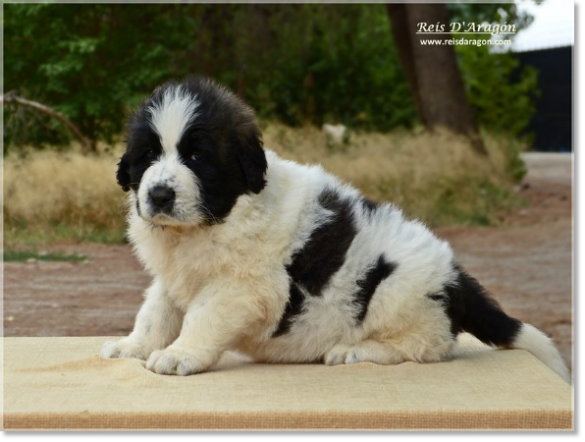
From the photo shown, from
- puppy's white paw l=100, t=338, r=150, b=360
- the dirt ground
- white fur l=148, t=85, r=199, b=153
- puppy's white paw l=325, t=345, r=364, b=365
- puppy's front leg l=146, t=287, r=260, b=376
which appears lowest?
the dirt ground


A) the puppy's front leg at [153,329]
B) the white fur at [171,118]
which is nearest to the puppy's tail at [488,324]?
the puppy's front leg at [153,329]

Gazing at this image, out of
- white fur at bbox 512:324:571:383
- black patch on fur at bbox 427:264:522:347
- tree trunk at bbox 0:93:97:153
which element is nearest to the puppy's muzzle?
black patch on fur at bbox 427:264:522:347

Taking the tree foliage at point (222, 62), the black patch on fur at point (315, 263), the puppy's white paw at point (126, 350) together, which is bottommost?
the puppy's white paw at point (126, 350)

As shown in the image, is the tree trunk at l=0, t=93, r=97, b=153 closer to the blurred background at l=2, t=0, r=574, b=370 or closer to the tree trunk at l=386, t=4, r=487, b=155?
the blurred background at l=2, t=0, r=574, b=370

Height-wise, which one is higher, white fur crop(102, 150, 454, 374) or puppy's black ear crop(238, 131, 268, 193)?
puppy's black ear crop(238, 131, 268, 193)

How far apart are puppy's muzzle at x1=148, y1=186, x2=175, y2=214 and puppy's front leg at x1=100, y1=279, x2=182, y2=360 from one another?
588 millimetres

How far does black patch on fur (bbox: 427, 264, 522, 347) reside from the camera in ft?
13.5

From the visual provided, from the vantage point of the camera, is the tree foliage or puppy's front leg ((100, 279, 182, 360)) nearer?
puppy's front leg ((100, 279, 182, 360))

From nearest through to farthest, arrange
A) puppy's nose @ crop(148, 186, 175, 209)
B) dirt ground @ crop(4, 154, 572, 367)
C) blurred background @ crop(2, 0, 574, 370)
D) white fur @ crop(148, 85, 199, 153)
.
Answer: puppy's nose @ crop(148, 186, 175, 209) < white fur @ crop(148, 85, 199, 153) < dirt ground @ crop(4, 154, 572, 367) < blurred background @ crop(2, 0, 574, 370)

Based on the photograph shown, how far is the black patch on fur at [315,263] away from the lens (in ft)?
12.9

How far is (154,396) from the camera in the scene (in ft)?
11.3

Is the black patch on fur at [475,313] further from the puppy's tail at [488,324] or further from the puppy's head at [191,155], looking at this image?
the puppy's head at [191,155]

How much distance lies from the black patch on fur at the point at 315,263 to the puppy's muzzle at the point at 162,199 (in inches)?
25.2

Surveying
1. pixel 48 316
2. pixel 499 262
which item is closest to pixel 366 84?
pixel 499 262
